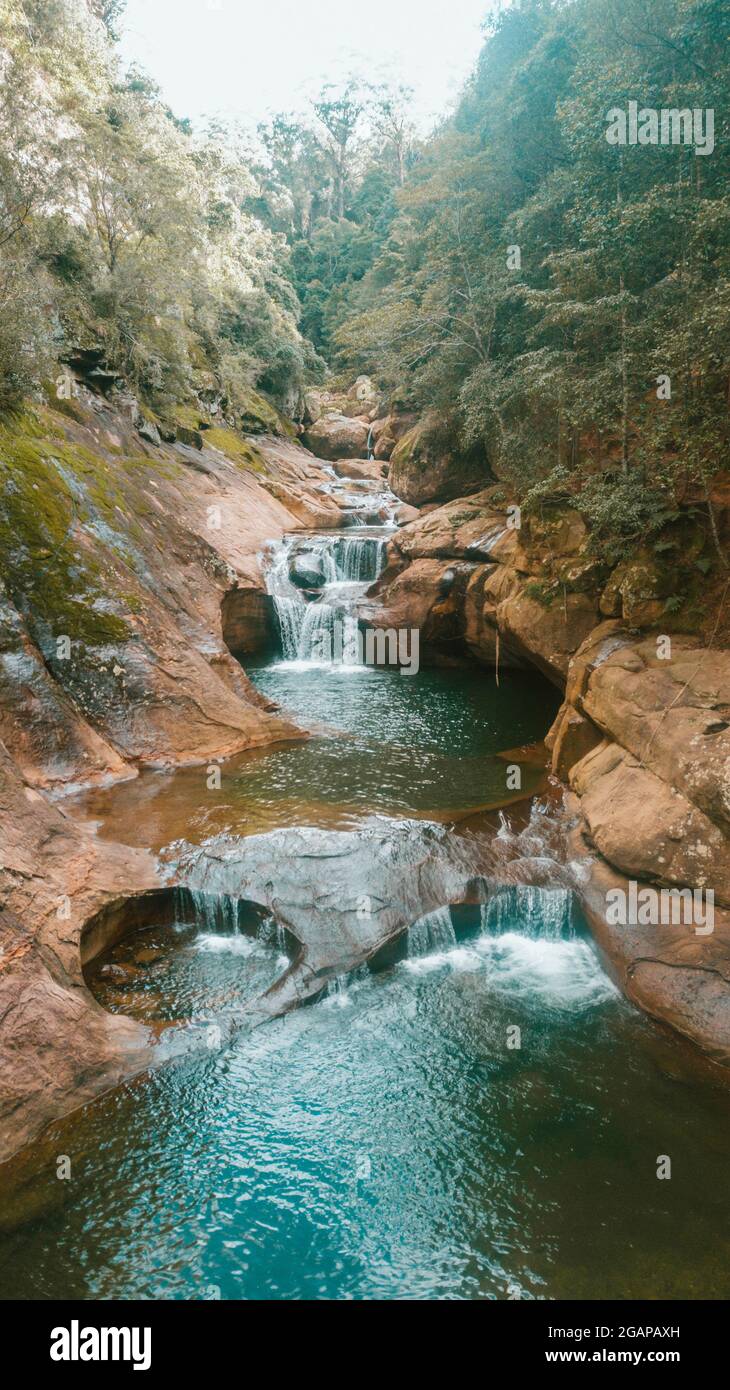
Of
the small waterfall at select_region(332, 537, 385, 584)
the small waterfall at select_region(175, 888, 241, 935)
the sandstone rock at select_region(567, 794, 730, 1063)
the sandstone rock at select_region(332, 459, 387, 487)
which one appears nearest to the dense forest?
the small waterfall at select_region(332, 537, 385, 584)

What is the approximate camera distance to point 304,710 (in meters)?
14.3

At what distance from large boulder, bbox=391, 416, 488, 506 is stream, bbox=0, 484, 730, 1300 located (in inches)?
566

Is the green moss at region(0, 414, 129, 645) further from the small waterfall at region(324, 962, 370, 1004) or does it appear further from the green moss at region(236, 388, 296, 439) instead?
the green moss at region(236, 388, 296, 439)

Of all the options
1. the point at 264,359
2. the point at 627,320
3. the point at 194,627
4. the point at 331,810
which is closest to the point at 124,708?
the point at 194,627

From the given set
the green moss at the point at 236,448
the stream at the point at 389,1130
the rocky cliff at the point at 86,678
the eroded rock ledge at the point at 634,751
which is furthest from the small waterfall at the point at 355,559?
the stream at the point at 389,1130

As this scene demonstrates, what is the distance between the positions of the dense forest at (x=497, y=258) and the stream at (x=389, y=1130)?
19.9 ft

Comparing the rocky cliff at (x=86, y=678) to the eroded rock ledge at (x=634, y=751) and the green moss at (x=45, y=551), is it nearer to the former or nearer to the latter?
the green moss at (x=45, y=551)

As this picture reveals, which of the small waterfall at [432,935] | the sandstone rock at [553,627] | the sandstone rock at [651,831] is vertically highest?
the sandstone rock at [553,627]

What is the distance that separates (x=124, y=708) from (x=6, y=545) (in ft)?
9.91

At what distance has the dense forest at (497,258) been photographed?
372 inches

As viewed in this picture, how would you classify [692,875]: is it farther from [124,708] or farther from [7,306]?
[7,306]

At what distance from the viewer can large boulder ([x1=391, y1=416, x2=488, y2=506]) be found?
20.8 m

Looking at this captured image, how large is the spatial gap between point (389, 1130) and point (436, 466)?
757 inches

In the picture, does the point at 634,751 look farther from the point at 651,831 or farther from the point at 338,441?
the point at 338,441
